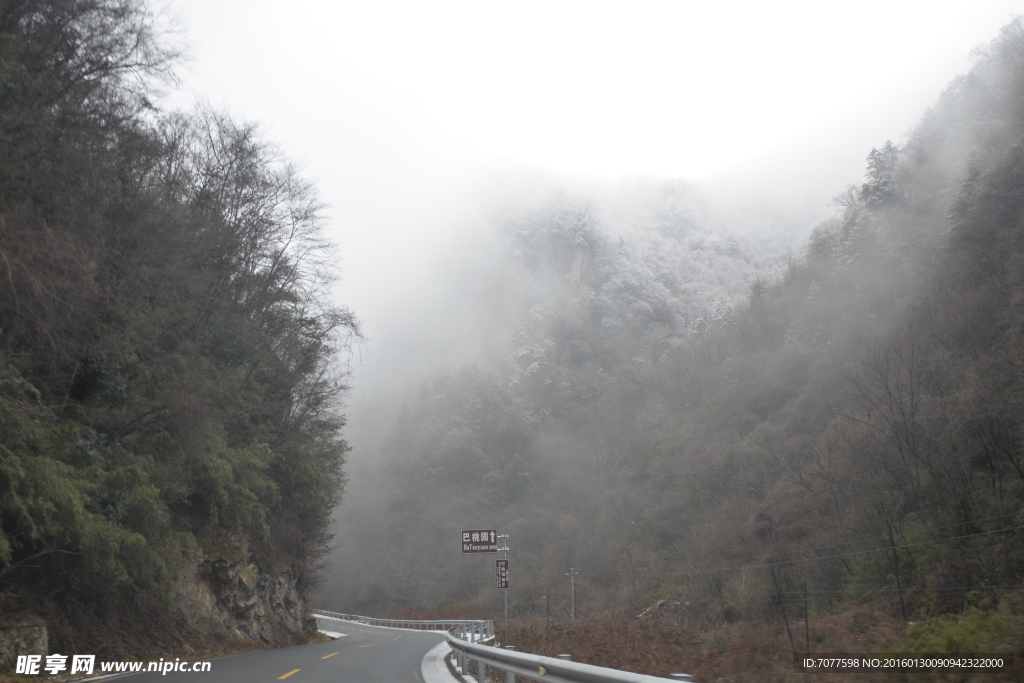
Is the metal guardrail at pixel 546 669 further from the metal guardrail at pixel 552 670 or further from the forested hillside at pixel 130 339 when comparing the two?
the forested hillside at pixel 130 339

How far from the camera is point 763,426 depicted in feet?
174

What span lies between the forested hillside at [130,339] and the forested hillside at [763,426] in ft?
40.3

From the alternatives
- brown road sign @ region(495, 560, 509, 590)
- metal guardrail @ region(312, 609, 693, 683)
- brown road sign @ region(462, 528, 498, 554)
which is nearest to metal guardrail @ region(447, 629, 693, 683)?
metal guardrail @ region(312, 609, 693, 683)

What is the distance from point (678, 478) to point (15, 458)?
2209 inches

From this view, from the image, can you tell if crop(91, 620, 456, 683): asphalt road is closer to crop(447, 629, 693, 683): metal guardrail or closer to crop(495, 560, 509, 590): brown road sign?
crop(447, 629, 693, 683): metal guardrail

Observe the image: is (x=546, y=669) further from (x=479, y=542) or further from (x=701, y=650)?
(x=479, y=542)

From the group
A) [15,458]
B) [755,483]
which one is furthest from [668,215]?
[15,458]

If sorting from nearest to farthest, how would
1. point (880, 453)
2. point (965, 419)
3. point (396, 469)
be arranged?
1. point (965, 419)
2. point (880, 453)
3. point (396, 469)

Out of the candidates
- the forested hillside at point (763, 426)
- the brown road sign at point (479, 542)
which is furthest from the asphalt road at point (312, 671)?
the forested hillside at point (763, 426)

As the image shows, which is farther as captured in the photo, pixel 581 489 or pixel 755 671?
pixel 581 489

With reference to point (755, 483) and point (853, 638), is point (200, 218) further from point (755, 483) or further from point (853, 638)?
point (755, 483)

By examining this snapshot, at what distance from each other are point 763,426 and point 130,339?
4985 centimetres

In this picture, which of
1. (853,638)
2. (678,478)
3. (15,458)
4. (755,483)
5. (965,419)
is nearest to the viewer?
(15,458)

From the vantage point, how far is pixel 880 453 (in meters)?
31.2
